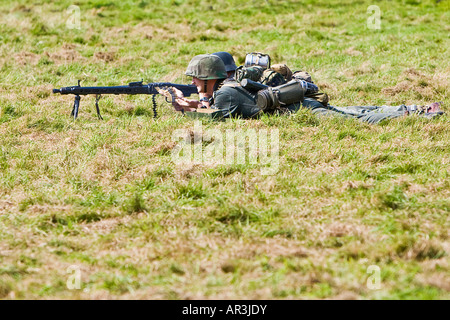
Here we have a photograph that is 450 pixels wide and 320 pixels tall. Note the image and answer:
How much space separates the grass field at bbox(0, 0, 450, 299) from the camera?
3.70 m

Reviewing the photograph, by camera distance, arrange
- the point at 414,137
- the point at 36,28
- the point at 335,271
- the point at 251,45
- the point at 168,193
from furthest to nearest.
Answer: the point at 36,28, the point at 251,45, the point at 414,137, the point at 168,193, the point at 335,271

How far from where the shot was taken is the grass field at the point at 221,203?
3.70 metres

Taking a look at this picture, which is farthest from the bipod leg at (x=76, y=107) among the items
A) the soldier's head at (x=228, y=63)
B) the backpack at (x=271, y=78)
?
the backpack at (x=271, y=78)

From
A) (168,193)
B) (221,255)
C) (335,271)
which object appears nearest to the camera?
(335,271)

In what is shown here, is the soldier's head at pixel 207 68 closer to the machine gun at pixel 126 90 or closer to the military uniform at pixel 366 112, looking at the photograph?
the machine gun at pixel 126 90

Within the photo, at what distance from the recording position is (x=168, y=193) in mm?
5160

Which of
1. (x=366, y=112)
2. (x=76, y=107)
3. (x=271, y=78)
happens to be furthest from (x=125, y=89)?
(x=366, y=112)

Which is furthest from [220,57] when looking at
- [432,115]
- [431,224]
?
[431,224]

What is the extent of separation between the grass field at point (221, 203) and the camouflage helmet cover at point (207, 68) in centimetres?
75

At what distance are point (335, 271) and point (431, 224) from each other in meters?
1.12

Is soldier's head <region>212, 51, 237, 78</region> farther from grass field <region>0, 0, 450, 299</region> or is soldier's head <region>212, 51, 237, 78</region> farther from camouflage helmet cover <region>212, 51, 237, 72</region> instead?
grass field <region>0, 0, 450, 299</region>

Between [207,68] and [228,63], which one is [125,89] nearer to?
[207,68]

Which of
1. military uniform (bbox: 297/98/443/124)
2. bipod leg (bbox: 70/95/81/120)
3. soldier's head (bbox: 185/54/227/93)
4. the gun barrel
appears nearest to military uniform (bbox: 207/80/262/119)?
soldier's head (bbox: 185/54/227/93)

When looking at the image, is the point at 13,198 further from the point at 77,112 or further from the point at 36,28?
the point at 36,28
